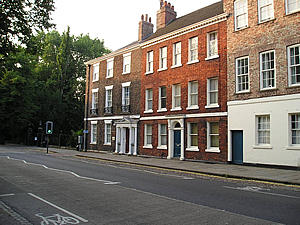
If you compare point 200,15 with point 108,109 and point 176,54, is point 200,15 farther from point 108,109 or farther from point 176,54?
point 108,109

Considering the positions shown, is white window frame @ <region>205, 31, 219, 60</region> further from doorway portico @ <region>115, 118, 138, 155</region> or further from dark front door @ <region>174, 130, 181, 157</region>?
doorway portico @ <region>115, 118, 138, 155</region>

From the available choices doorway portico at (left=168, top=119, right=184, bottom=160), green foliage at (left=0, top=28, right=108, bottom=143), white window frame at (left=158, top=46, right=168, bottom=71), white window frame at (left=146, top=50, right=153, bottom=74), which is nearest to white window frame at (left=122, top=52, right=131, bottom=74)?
white window frame at (left=146, top=50, right=153, bottom=74)

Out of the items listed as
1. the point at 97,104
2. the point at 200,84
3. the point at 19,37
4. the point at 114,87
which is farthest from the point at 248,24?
the point at 97,104

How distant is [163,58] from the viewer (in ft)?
86.6

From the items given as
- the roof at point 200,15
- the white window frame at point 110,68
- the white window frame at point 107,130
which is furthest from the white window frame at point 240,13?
the white window frame at point 107,130

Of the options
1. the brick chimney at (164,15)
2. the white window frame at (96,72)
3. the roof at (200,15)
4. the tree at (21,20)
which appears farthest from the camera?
the white window frame at (96,72)

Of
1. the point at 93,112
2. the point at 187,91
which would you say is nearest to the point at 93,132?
the point at 93,112

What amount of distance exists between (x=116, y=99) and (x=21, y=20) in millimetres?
19491

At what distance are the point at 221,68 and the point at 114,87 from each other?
13954 mm

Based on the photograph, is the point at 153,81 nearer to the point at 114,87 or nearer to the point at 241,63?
the point at 114,87

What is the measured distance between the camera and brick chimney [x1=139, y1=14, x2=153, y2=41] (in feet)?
104

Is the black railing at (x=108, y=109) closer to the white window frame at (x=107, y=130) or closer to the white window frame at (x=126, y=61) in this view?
the white window frame at (x=107, y=130)

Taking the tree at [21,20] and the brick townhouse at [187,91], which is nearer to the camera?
the tree at [21,20]

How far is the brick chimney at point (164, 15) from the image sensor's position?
1203 inches
